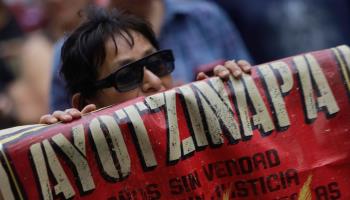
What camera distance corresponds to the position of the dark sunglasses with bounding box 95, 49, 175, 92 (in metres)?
3.20

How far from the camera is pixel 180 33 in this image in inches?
175

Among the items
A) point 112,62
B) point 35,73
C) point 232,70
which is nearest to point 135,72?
point 112,62

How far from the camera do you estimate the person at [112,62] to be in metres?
3.22

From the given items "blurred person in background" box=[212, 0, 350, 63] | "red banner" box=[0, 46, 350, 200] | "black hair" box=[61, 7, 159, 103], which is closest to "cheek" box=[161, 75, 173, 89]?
"black hair" box=[61, 7, 159, 103]

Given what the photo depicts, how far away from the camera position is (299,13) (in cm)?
500

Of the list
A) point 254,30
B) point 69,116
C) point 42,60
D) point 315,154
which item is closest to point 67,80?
point 69,116

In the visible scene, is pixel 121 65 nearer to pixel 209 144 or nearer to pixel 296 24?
pixel 209 144

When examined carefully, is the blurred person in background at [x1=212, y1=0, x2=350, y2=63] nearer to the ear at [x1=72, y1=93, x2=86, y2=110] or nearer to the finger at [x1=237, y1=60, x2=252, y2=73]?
the ear at [x1=72, y1=93, x2=86, y2=110]

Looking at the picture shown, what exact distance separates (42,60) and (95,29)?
236 centimetres

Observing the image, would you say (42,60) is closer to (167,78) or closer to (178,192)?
(167,78)

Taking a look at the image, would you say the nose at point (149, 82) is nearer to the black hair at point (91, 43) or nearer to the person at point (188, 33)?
the black hair at point (91, 43)

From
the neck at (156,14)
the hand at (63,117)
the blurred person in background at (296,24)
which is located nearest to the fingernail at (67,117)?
the hand at (63,117)

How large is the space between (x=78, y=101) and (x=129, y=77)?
0.91ft

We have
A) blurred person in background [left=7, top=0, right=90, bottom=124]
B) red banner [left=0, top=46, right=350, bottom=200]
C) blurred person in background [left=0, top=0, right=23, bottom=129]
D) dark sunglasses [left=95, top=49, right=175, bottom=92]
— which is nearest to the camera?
red banner [left=0, top=46, right=350, bottom=200]
